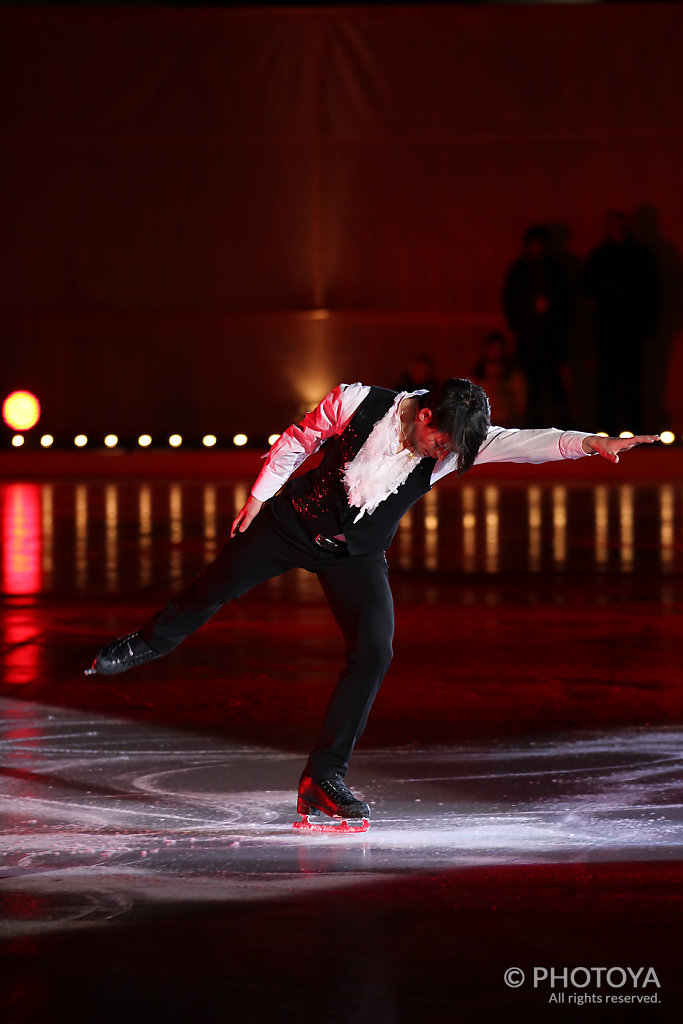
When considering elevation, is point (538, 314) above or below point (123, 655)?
above

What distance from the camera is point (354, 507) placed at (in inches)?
215

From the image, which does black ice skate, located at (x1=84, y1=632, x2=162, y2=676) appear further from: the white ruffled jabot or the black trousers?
the white ruffled jabot

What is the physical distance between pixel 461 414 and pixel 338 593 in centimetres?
77

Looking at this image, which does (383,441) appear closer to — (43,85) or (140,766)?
(140,766)


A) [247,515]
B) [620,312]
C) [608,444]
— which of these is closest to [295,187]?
[620,312]

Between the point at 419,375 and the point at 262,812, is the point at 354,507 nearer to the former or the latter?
the point at 262,812

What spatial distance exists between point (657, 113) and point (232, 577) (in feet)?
55.9

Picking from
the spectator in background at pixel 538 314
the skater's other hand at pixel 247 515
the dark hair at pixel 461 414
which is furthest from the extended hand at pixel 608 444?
the spectator in background at pixel 538 314

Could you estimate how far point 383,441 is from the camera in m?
5.42

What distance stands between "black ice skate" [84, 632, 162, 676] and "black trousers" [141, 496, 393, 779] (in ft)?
1.39

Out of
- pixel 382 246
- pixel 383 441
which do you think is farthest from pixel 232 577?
pixel 382 246

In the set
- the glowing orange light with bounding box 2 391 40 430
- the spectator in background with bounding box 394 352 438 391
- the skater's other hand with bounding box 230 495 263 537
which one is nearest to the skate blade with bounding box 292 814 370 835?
the skater's other hand with bounding box 230 495 263 537

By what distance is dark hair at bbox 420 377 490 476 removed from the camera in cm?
518

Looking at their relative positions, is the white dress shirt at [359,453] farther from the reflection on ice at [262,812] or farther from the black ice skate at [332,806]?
the reflection on ice at [262,812]
